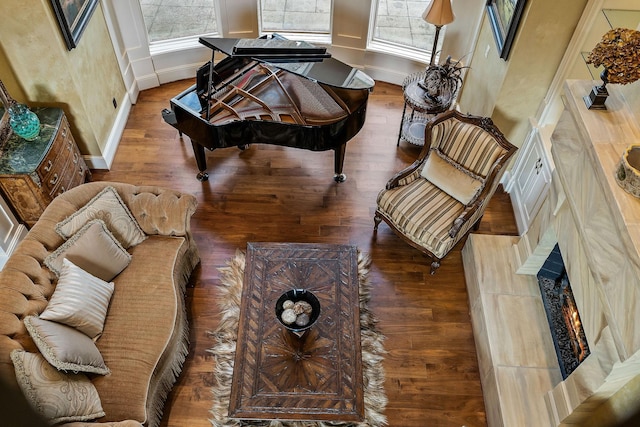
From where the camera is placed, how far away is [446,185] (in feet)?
14.6

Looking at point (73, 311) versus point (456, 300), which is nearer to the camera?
point (73, 311)

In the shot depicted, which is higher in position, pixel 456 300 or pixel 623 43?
pixel 623 43

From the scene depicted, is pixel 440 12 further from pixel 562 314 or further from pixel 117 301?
pixel 117 301

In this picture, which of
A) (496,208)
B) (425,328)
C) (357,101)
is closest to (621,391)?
(425,328)

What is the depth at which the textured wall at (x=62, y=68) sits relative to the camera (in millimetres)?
4070

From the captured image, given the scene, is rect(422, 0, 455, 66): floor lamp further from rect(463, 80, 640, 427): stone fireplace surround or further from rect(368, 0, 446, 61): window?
rect(463, 80, 640, 427): stone fireplace surround

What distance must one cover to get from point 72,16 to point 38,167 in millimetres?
1316

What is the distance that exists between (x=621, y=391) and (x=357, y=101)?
3066 mm

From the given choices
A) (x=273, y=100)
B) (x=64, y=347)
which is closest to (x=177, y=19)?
(x=273, y=100)

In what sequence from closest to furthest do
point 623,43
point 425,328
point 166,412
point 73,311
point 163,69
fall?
point 623,43
point 73,311
point 166,412
point 425,328
point 163,69

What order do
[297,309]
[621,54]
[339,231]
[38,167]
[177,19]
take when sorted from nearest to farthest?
Result: [621,54] < [297,309] < [38,167] < [339,231] < [177,19]

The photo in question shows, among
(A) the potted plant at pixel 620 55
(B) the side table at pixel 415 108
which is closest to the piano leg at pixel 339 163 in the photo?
(B) the side table at pixel 415 108

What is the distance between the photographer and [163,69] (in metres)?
6.13

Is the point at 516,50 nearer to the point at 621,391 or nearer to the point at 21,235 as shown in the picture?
the point at 621,391
